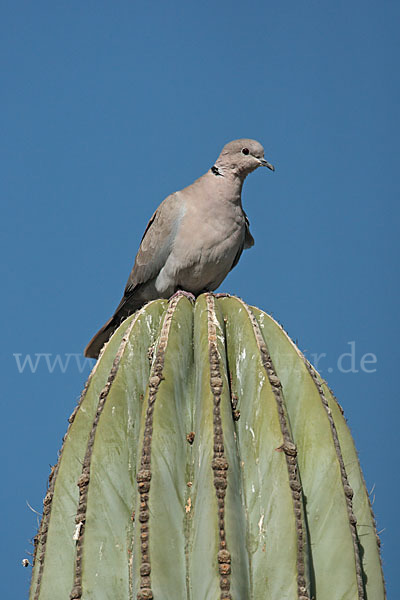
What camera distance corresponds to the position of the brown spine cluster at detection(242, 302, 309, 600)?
8.11 ft

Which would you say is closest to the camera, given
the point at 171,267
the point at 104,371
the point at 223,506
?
the point at 223,506

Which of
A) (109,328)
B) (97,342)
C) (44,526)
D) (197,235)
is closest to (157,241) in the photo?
(197,235)

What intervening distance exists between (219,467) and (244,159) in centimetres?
298

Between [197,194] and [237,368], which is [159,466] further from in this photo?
[197,194]

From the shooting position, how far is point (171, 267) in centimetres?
502

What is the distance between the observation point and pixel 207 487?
258 cm

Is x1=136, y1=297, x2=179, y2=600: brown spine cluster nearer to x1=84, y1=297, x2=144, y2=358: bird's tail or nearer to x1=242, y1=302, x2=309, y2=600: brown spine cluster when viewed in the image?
x1=242, y1=302, x2=309, y2=600: brown spine cluster

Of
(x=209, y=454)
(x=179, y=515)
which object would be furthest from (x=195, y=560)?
(x=209, y=454)

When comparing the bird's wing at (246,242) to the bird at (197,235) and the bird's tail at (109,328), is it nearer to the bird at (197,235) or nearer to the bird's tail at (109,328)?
the bird at (197,235)

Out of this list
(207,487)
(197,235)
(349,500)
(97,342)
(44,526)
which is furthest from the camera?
(97,342)

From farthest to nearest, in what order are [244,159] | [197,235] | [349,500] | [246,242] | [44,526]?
1. [246,242]
2. [244,159]
3. [197,235]
4. [44,526]
5. [349,500]

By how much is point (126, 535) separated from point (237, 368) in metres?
0.75

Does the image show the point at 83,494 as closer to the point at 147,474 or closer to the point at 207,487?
the point at 147,474

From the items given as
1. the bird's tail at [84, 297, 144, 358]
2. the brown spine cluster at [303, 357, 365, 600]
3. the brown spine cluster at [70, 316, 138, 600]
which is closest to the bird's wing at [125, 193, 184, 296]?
the bird's tail at [84, 297, 144, 358]
